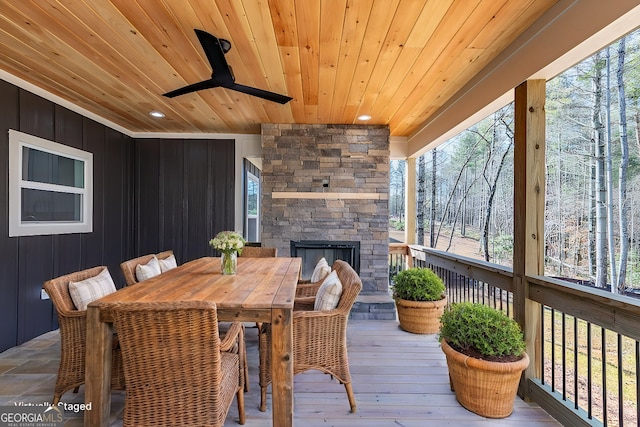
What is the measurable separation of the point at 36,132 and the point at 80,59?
121 cm

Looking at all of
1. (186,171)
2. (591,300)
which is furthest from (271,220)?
(591,300)

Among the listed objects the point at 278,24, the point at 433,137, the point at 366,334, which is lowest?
the point at 366,334

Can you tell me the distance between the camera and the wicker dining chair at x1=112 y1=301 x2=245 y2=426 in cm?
144

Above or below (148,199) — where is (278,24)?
above

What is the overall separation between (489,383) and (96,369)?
7.61 feet

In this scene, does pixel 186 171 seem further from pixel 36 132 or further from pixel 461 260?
pixel 461 260

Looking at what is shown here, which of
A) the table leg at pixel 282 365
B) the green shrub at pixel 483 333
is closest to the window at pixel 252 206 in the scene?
the table leg at pixel 282 365

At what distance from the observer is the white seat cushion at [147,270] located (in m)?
2.68

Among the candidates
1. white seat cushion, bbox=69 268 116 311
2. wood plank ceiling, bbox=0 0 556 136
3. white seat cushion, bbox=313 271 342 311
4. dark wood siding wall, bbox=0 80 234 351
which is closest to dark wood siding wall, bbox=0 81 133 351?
dark wood siding wall, bbox=0 80 234 351

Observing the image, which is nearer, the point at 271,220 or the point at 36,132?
the point at 36,132

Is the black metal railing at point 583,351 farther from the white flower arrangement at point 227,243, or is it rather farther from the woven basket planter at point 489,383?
the white flower arrangement at point 227,243

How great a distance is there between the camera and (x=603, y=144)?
216cm

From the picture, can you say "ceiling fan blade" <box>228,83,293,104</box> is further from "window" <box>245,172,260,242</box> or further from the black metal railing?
"window" <box>245,172,260,242</box>

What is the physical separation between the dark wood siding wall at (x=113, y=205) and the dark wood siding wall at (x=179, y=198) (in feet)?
0.05
